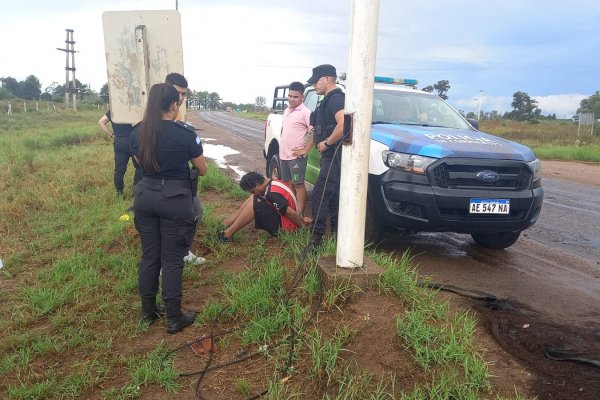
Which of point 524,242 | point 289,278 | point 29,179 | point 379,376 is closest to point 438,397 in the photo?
point 379,376

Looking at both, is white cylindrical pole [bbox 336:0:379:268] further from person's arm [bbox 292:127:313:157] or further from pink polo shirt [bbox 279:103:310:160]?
A: pink polo shirt [bbox 279:103:310:160]

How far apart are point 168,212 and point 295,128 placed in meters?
3.05

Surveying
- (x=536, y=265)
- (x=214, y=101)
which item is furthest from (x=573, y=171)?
(x=214, y=101)

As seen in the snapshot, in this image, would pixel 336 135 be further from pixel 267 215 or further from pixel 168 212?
pixel 168 212

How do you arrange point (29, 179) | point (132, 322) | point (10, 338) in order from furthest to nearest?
point (29, 179)
point (132, 322)
point (10, 338)

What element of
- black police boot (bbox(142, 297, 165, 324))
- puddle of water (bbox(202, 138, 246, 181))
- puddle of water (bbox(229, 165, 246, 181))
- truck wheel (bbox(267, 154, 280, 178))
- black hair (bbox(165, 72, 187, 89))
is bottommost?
black police boot (bbox(142, 297, 165, 324))

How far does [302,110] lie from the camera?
6.40 m

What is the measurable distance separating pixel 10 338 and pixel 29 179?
7326mm

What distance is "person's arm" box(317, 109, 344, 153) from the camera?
4.87 meters

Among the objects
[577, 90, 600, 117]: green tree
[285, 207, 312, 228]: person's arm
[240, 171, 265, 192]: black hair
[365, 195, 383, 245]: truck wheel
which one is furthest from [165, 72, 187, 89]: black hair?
[577, 90, 600, 117]: green tree

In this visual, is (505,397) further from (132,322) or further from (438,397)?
(132,322)

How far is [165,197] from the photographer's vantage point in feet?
11.9

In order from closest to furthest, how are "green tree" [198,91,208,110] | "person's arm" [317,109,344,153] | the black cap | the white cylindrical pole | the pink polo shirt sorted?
1. the white cylindrical pole
2. "person's arm" [317,109,344,153]
3. the black cap
4. the pink polo shirt
5. "green tree" [198,91,208,110]

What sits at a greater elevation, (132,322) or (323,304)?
(323,304)
